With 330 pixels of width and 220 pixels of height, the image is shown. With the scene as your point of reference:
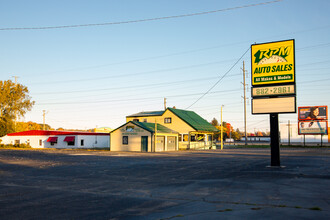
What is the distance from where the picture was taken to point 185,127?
59656mm

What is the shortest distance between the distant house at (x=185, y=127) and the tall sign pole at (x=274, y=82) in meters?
35.9

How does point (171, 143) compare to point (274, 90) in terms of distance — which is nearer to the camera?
point (274, 90)

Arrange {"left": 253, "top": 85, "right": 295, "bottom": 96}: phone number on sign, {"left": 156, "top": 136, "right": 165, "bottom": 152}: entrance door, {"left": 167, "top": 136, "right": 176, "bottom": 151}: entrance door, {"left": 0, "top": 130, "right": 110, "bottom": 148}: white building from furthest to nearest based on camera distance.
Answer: {"left": 0, "top": 130, "right": 110, "bottom": 148}: white building
{"left": 167, "top": 136, "right": 176, "bottom": 151}: entrance door
{"left": 156, "top": 136, "right": 165, "bottom": 152}: entrance door
{"left": 253, "top": 85, "right": 295, "bottom": 96}: phone number on sign

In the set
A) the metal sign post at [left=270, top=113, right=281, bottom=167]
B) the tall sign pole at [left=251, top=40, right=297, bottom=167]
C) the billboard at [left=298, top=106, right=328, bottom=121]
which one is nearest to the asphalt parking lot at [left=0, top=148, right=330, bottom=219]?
the metal sign post at [left=270, top=113, right=281, bottom=167]

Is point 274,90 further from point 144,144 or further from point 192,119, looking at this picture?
point 192,119

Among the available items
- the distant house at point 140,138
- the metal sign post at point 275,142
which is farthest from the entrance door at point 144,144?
the metal sign post at point 275,142

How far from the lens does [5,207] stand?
27.8 ft

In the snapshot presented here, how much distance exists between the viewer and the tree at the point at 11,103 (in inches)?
2650

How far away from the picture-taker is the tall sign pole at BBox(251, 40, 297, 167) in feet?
69.7

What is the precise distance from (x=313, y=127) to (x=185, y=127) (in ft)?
96.3

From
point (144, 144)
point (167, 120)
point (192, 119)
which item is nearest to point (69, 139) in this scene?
point (167, 120)

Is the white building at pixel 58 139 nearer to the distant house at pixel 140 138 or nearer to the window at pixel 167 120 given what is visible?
the distant house at pixel 140 138

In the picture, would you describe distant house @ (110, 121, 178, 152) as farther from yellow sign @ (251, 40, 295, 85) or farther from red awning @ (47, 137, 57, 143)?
yellow sign @ (251, 40, 295, 85)

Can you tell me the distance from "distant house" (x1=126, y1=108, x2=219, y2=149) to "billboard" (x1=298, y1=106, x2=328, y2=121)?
19732 mm
